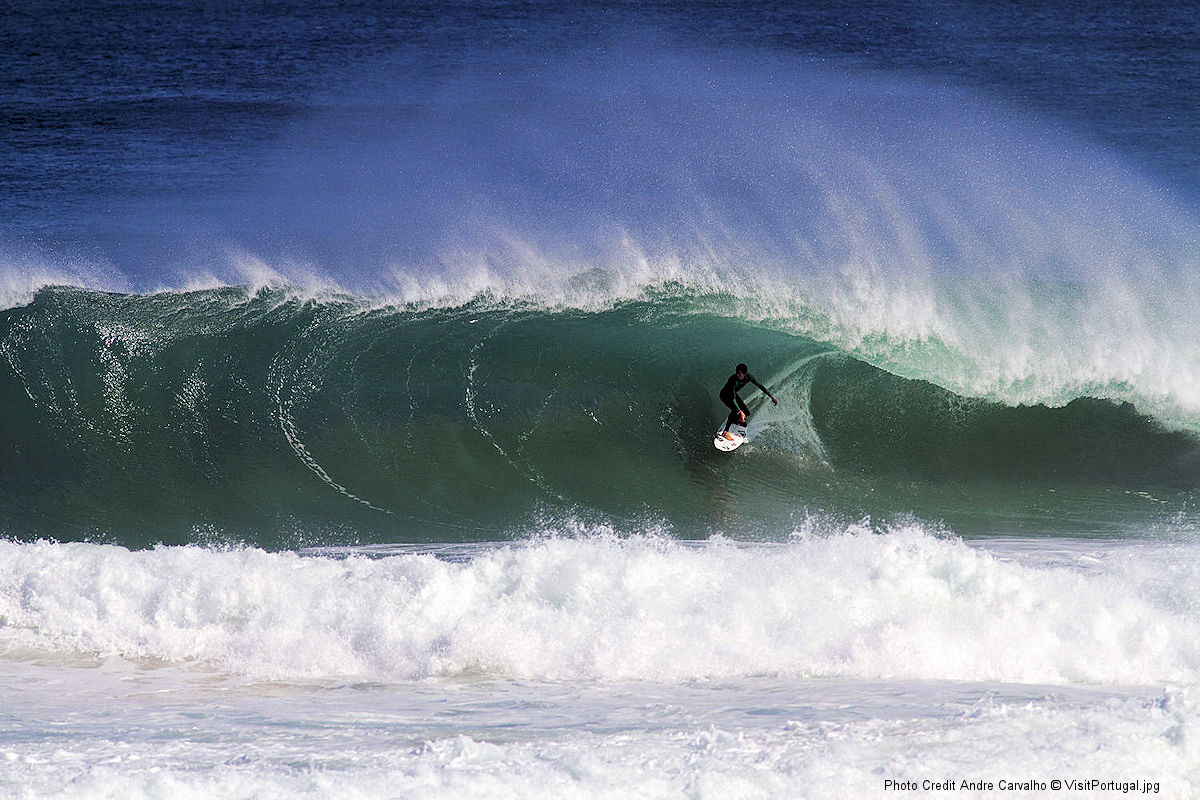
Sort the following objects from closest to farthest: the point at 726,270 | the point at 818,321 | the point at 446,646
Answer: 1. the point at 446,646
2. the point at 818,321
3. the point at 726,270

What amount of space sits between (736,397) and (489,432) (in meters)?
2.33

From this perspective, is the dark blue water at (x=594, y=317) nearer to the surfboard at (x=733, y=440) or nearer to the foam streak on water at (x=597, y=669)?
the surfboard at (x=733, y=440)

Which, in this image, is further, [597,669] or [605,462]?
[605,462]

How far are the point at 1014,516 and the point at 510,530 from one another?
421 cm

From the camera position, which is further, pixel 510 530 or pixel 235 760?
pixel 510 530

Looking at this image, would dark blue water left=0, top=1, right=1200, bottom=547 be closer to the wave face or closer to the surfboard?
the wave face

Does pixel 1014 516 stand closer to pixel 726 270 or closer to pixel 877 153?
pixel 726 270

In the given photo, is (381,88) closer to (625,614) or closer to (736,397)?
(736,397)

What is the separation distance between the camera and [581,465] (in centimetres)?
955

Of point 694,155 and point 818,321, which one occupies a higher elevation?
point 694,155

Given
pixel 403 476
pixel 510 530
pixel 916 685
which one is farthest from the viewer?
pixel 403 476

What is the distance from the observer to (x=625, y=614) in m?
6.71

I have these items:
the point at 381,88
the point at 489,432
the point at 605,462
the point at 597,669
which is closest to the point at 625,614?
the point at 597,669

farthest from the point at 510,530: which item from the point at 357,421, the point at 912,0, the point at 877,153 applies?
the point at 912,0
